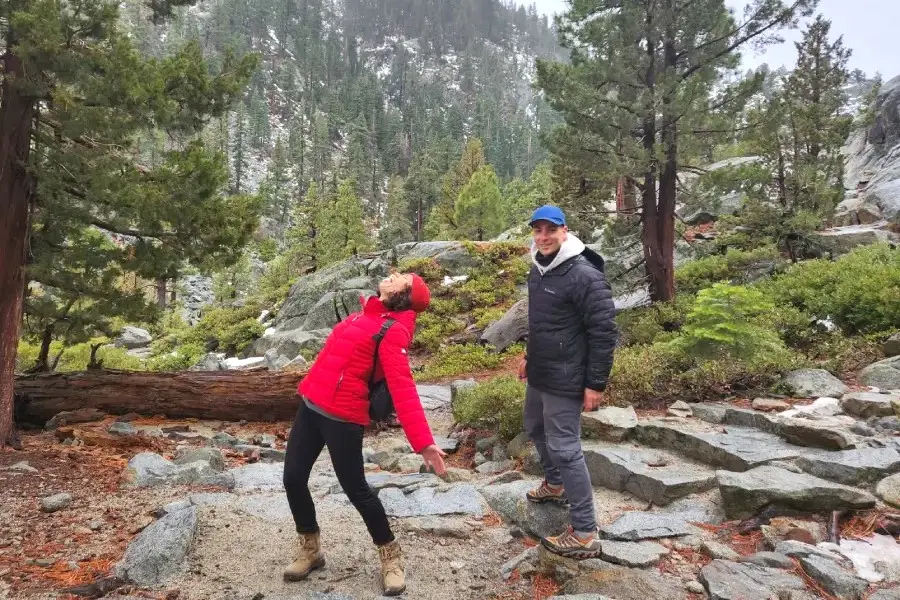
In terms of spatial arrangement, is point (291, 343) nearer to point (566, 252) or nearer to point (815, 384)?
point (815, 384)

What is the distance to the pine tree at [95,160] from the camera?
5734 mm

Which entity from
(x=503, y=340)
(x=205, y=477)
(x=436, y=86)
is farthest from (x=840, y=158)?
(x=436, y=86)

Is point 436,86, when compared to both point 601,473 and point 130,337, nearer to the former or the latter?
point 130,337

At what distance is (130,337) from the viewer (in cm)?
2780

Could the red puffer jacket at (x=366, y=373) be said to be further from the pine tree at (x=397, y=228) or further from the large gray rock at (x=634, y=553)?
the pine tree at (x=397, y=228)

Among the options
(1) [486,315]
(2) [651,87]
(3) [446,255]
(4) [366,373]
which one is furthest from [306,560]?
(3) [446,255]

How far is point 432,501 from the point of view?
15.5 ft

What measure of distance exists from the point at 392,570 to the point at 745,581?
2074mm

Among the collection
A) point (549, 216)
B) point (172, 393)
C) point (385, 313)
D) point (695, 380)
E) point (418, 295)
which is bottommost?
point (172, 393)

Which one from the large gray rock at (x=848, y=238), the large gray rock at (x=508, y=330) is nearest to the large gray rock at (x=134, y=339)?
the large gray rock at (x=508, y=330)

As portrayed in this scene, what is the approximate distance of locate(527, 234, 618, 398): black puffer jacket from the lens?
339 centimetres

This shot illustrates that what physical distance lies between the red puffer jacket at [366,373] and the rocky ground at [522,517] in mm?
1098

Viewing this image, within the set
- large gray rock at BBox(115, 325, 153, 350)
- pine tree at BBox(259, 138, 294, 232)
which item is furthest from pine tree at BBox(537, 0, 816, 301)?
pine tree at BBox(259, 138, 294, 232)

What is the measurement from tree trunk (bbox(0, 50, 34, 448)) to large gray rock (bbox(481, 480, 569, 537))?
19.8 feet
